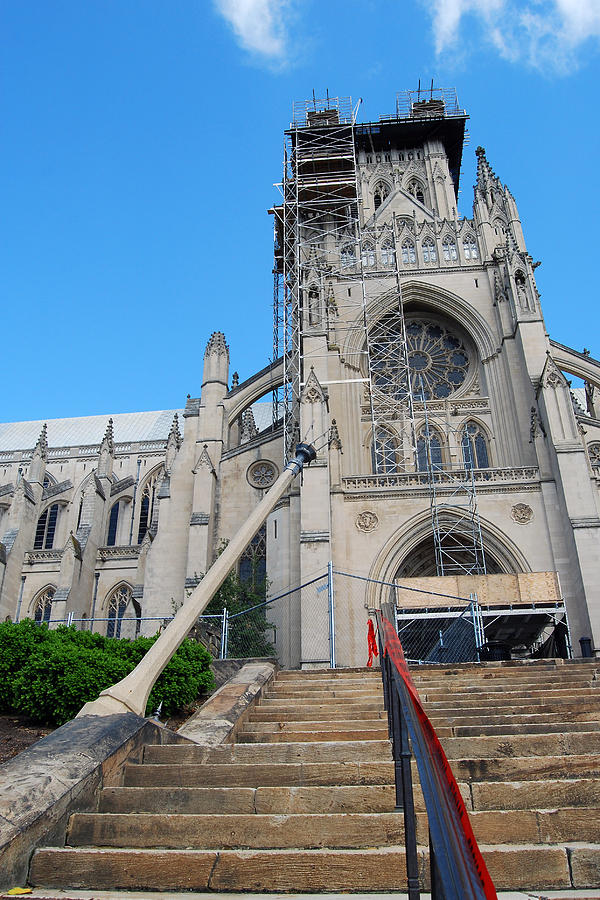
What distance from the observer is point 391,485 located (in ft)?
67.1

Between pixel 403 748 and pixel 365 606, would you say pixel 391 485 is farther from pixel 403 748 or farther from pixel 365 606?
pixel 403 748

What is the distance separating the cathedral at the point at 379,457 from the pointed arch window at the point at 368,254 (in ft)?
0.30

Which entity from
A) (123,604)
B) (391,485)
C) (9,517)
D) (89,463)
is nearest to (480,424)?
(391,485)

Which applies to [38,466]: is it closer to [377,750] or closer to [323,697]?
[323,697]

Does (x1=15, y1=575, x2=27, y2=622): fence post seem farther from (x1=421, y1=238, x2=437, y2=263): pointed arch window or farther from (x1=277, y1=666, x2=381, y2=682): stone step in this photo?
(x1=277, y1=666, x2=381, y2=682): stone step

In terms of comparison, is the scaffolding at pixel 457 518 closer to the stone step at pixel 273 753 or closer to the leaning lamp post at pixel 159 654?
the leaning lamp post at pixel 159 654

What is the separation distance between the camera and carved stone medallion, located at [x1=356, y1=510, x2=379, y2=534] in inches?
780

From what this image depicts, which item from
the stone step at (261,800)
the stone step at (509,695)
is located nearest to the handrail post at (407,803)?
the stone step at (261,800)

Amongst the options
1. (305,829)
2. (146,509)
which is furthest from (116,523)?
(305,829)

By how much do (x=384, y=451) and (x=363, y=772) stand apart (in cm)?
1848

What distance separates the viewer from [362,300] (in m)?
26.3

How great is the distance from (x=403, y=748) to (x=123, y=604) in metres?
27.5

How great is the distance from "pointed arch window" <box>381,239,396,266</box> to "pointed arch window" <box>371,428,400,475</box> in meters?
7.07

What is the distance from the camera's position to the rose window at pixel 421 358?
25.5 metres
